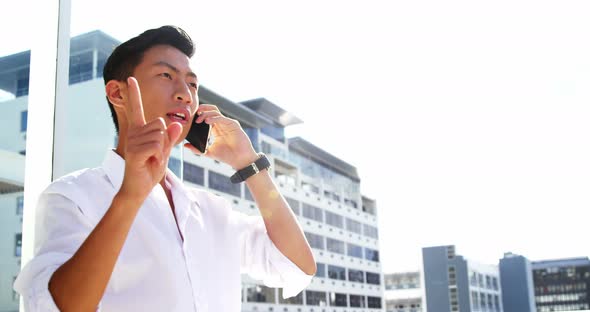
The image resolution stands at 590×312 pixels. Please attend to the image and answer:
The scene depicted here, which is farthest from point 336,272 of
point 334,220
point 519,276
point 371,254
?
point 519,276

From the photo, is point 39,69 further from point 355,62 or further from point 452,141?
point 452,141

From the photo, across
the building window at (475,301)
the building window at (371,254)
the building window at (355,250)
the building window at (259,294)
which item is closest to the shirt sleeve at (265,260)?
the building window at (259,294)

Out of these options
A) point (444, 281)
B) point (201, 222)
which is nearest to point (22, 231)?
point (201, 222)

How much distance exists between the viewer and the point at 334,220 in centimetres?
3338

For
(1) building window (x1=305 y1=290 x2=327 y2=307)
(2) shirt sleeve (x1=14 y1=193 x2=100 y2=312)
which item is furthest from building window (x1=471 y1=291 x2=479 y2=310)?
(2) shirt sleeve (x1=14 y1=193 x2=100 y2=312)

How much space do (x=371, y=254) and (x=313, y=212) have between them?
7730 mm

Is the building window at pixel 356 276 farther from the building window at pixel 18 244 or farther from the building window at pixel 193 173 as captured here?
the building window at pixel 18 244

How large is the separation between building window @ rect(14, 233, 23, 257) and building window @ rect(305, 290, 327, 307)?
91.5 feet

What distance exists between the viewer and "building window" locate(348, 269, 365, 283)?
111ft

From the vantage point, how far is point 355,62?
3139 cm

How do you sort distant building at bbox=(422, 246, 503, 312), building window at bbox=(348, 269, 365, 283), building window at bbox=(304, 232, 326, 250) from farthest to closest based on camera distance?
building window at bbox=(348, 269, 365, 283), building window at bbox=(304, 232, 326, 250), distant building at bbox=(422, 246, 503, 312)

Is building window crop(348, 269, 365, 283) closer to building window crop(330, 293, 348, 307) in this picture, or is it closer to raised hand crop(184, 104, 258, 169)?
building window crop(330, 293, 348, 307)

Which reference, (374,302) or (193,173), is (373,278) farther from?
(193,173)

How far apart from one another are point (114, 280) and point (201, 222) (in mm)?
184
